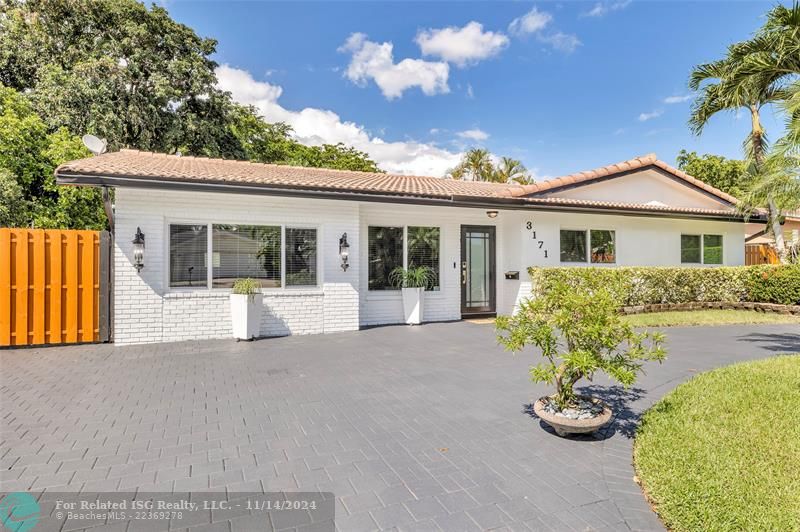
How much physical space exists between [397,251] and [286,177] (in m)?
3.90

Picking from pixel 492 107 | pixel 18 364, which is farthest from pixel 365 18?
pixel 18 364

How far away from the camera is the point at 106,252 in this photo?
9.20 metres

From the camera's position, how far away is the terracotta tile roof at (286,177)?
27.1 ft

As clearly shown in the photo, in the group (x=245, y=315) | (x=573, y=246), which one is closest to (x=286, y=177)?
(x=245, y=315)

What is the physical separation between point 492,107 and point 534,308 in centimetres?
1994

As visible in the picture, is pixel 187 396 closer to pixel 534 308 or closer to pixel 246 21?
pixel 534 308

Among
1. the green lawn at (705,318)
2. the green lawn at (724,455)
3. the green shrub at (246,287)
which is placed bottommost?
the green lawn at (724,455)

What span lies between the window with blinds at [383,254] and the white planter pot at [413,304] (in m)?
0.51

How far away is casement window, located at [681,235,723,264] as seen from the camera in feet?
50.8

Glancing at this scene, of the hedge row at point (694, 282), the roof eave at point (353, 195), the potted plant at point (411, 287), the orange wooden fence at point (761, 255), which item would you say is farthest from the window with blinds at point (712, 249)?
the potted plant at point (411, 287)

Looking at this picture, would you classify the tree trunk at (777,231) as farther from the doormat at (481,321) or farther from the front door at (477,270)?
the doormat at (481,321)

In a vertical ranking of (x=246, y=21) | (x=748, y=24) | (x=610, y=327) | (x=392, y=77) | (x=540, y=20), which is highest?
(x=392, y=77)

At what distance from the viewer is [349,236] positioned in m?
10.9

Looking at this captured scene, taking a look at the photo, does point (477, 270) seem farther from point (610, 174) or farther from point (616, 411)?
point (616, 411)
